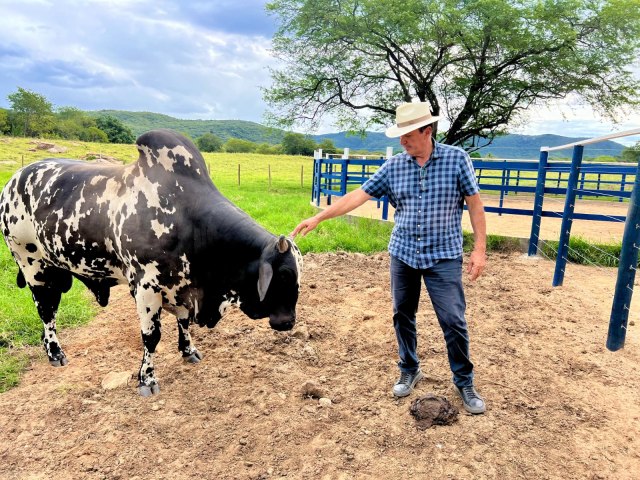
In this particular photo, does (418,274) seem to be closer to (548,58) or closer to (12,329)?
(12,329)

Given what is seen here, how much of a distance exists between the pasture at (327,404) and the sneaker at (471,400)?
0.06 metres

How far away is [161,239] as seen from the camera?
3.37 meters

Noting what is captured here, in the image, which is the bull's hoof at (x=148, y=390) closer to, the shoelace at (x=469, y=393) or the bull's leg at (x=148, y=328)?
the bull's leg at (x=148, y=328)

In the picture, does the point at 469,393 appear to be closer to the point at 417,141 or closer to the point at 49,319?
the point at 417,141

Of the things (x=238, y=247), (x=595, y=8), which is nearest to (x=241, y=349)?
(x=238, y=247)

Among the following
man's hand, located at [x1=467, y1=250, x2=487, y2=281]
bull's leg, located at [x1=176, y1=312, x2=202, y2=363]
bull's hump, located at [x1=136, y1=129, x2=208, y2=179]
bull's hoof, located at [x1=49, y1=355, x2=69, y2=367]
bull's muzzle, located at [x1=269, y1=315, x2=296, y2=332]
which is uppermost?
bull's hump, located at [x1=136, y1=129, x2=208, y2=179]

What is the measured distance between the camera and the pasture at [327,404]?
2.70m

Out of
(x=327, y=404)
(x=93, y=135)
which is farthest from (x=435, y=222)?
(x=93, y=135)

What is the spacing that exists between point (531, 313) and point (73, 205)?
4409mm

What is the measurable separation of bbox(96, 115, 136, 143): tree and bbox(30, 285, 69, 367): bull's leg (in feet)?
264

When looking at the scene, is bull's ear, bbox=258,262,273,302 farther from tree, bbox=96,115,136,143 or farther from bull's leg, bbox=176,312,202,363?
tree, bbox=96,115,136,143

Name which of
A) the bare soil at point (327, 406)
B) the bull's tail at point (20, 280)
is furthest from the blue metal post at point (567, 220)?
the bull's tail at point (20, 280)

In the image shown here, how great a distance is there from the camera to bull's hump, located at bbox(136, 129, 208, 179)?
11.7 feet

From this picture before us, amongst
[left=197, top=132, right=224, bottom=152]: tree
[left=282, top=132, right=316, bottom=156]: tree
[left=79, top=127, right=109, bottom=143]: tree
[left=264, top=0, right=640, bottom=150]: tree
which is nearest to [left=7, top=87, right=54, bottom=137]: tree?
[left=79, top=127, right=109, bottom=143]: tree
